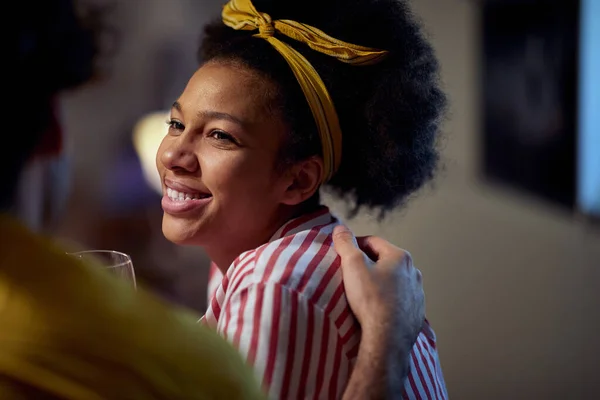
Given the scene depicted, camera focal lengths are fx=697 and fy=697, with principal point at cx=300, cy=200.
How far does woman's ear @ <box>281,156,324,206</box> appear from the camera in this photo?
1.16 m

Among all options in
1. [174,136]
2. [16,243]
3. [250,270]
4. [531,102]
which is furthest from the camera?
[531,102]

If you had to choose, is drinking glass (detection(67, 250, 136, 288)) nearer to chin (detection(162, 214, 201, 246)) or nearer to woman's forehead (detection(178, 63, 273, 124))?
chin (detection(162, 214, 201, 246))

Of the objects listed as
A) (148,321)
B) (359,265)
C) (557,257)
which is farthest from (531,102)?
(148,321)

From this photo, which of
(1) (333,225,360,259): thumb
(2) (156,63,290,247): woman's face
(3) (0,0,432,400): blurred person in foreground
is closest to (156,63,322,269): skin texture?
(2) (156,63,290,247): woman's face

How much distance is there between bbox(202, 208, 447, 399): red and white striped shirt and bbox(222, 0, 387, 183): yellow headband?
8.5 inches

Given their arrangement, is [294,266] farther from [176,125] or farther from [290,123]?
[176,125]

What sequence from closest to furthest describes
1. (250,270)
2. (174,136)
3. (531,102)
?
(250,270) → (174,136) → (531,102)

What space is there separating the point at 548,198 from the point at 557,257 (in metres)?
0.26

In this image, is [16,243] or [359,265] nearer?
[16,243]

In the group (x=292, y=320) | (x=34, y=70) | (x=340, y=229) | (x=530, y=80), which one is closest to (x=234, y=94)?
(x=340, y=229)

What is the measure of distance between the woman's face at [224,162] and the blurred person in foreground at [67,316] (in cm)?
41

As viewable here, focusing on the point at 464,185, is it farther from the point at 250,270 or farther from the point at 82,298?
the point at 82,298

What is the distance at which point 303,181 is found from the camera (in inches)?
45.9

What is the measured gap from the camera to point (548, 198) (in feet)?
9.87
